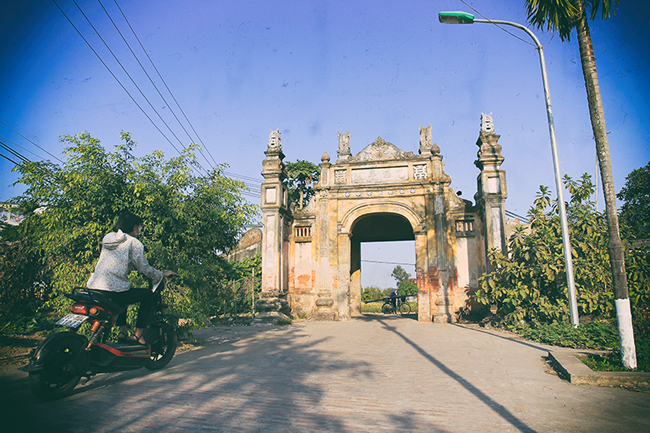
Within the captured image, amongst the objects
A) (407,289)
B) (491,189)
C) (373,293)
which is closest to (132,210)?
(491,189)

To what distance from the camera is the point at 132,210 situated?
7.30 metres

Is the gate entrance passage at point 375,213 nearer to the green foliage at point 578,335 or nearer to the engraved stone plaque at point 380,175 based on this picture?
the engraved stone plaque at point 380,175

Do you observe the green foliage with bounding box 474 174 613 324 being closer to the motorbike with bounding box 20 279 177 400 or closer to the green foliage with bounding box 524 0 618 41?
the green foliage with bounding box 524 0 618 41

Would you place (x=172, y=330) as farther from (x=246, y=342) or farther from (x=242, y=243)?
(x=242, y=243)

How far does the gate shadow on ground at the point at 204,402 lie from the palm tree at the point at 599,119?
379 centimetres

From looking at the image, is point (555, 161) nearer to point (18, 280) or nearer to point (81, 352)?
point (81, 352)

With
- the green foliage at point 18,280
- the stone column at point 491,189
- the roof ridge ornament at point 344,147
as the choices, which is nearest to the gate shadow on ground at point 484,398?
the stone column at point 491,189

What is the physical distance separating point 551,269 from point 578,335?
266 cm

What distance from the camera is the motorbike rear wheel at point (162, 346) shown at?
5691mm

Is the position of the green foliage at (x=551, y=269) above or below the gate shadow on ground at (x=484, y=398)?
above

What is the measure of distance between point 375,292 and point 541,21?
131 feet

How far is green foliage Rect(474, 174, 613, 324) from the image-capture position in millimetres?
10578

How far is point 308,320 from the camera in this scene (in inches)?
622

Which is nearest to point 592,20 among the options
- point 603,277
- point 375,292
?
point 603,277
